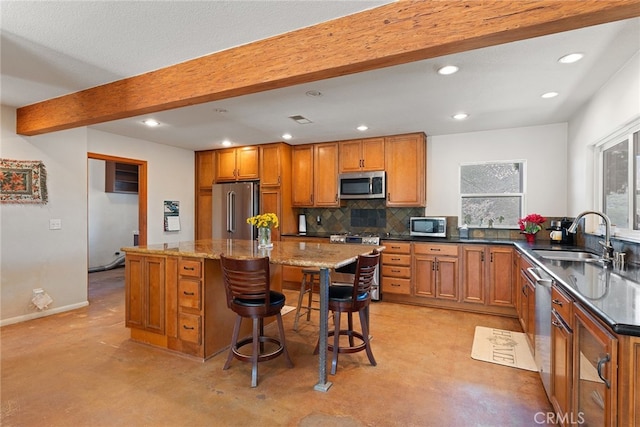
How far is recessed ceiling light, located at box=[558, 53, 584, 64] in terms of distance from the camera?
7.54 feet

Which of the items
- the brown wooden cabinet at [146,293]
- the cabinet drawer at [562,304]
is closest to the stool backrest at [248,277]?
the brown wooden cabinet at [146,293]

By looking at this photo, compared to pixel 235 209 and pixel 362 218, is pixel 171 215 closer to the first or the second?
pixel 235 209

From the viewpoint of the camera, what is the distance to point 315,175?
5.29 meters

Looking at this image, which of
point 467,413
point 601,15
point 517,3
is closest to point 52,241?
point 467,413

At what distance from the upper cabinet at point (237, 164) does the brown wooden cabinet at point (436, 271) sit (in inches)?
115

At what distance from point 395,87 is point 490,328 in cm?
271

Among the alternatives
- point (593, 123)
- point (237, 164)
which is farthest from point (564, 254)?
point (237, 164)

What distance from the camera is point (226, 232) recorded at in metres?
5.43

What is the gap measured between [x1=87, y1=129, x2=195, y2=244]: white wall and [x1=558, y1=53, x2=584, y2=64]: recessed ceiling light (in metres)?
5.28

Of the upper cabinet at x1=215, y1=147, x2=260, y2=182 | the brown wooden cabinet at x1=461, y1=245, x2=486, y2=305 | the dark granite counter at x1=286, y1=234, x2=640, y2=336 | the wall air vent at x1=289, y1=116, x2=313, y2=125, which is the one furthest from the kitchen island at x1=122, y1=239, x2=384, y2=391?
the upper cabinet at x1=215, y1=147, x2=260, y2=182

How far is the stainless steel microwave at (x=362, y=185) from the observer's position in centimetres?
477

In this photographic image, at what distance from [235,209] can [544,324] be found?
443 cm

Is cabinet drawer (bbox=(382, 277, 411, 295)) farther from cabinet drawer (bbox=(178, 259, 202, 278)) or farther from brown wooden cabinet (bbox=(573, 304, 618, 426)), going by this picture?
→ brown wooden cabinet (bbox=(573, 304, 618, 426))

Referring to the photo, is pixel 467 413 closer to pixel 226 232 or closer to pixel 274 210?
pixel 274 210
